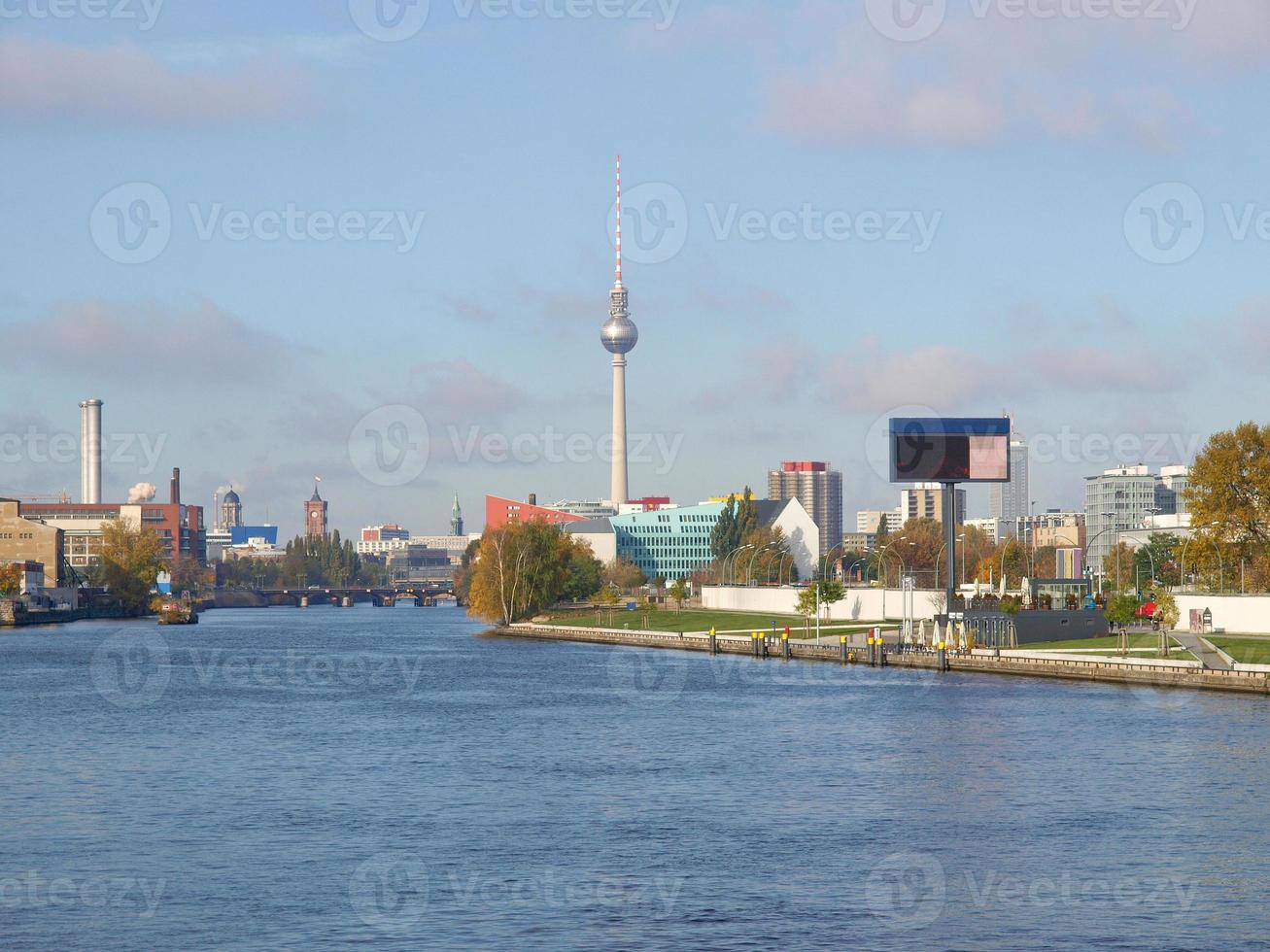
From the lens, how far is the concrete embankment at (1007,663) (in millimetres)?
84250

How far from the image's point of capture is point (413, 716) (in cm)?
8119

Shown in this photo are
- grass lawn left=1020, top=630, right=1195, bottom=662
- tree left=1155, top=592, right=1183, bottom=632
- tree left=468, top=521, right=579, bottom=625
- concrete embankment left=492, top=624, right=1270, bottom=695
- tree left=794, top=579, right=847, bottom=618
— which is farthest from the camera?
tree left=468, top=521, right=579, bottom=625

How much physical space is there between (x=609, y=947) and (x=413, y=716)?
47620 mm

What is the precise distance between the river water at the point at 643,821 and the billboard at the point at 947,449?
36351 mm

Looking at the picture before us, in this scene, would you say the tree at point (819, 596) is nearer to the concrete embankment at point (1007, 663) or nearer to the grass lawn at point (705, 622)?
the grass lawn at point (705, 622)

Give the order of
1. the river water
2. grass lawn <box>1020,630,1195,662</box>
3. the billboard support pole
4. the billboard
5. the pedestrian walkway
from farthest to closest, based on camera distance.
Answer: the billboard < the billboard support pole < grass lawn <box>1020,630,1195,662</box> < the pedestrian walkway < the river water

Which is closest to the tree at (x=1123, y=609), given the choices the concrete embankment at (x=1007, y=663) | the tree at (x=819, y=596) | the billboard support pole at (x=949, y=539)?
the concrete embankment at (x=1007, y=663)

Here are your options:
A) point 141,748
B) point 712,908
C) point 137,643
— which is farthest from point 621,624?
point 712,908

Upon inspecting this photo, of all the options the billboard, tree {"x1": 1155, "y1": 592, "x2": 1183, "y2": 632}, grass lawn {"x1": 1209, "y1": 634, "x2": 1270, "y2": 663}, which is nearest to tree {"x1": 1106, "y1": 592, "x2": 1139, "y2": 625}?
tree {"x1": 1155, "y1": 592, "x2": 1183, "y2": 632}

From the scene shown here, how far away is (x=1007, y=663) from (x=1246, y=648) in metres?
13.8

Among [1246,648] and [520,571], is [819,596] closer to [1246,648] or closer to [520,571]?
[520,571]

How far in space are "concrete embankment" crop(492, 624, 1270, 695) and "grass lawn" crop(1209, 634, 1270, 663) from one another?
461 centimetres

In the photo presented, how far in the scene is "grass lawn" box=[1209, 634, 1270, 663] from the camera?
3632 inches

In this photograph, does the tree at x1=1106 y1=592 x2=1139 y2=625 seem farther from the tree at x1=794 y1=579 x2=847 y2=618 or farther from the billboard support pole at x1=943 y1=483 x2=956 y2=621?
the tree at x1=794 y1=579 x2=847 y2=618
